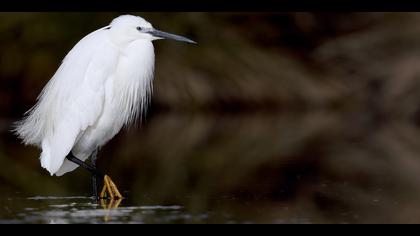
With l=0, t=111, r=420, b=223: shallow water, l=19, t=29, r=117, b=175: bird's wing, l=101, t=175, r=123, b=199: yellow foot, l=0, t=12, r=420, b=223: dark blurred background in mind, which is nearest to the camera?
l=0, t=111, r=420, b=223: shallow water

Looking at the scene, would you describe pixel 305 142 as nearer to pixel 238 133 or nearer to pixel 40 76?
pixel 238 133

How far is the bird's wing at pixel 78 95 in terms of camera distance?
5.36m

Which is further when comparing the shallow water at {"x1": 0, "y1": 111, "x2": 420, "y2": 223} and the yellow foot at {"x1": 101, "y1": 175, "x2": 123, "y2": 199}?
the yellow foot at {"x1": 101, "y1": 175, "x2": 123, "y2": 199}

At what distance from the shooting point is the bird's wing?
5359mm

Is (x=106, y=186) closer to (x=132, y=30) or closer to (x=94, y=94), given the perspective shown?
(x=94, y=94)

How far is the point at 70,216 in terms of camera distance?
4504mm

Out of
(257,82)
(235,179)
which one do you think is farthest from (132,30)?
(257,82)

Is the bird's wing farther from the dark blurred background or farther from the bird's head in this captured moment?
the dark blurred background

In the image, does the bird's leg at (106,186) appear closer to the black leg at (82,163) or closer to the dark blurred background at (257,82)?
the black leg at (82,163)

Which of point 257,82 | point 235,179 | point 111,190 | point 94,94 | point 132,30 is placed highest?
point 257,82

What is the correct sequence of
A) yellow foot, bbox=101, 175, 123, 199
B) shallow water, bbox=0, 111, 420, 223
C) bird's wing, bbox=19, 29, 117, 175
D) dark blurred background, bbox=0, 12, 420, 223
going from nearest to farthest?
1. shallow water, bbox=0, 111, 420, 223
2. yellow foot, bbox=101, 175, 123, 199
3. bird's wing, bbox=19, 29, 117, 175
4. dark blurred background, bbox=0, 12, 420, 223

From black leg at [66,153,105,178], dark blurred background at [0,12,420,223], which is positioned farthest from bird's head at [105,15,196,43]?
dark blurred background at [0,12,420,223]

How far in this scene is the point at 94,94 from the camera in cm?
538

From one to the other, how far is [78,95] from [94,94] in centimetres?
9
